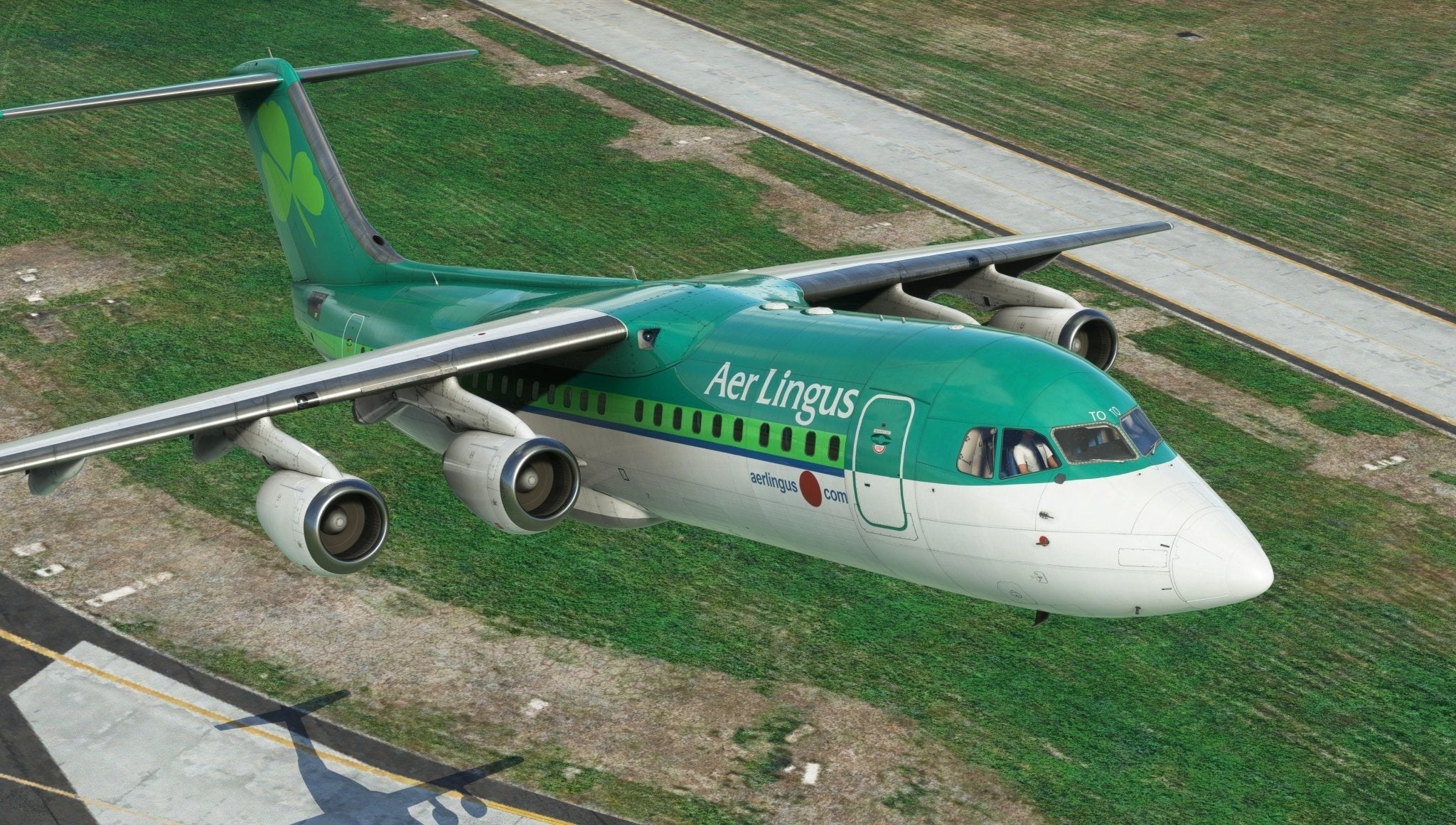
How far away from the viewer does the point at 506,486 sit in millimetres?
23109

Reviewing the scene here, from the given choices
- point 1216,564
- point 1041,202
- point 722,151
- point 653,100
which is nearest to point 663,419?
point 1216,564

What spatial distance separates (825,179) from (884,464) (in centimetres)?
3235

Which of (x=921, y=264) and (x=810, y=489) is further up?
(x=921, y=264)

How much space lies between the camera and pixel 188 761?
26.2 meters

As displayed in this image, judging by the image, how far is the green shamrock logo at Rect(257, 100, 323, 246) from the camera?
32.3 meters

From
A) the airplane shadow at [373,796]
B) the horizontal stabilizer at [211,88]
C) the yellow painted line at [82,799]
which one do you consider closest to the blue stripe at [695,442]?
the airplane shadow at [373,796]

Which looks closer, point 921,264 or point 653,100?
point 921,264

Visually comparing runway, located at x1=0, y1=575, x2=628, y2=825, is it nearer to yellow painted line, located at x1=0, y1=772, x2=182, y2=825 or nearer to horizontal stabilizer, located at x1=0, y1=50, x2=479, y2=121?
yellow painted line, located at x1=0, y1=772, x2=182, y2=825

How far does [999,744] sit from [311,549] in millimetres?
12060

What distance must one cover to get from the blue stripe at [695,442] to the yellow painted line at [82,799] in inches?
349

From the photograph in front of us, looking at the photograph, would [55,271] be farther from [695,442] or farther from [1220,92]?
[1220,92]

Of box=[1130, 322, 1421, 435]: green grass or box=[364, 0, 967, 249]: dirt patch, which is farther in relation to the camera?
box=[364, 0, 967, 249]: dirt patch

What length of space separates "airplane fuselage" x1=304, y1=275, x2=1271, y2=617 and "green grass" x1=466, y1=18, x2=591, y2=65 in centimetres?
3800

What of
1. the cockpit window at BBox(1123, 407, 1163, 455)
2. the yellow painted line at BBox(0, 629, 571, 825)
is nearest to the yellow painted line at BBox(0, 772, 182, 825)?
the yellow painted line at BBox(0, 629, 571, 825)
